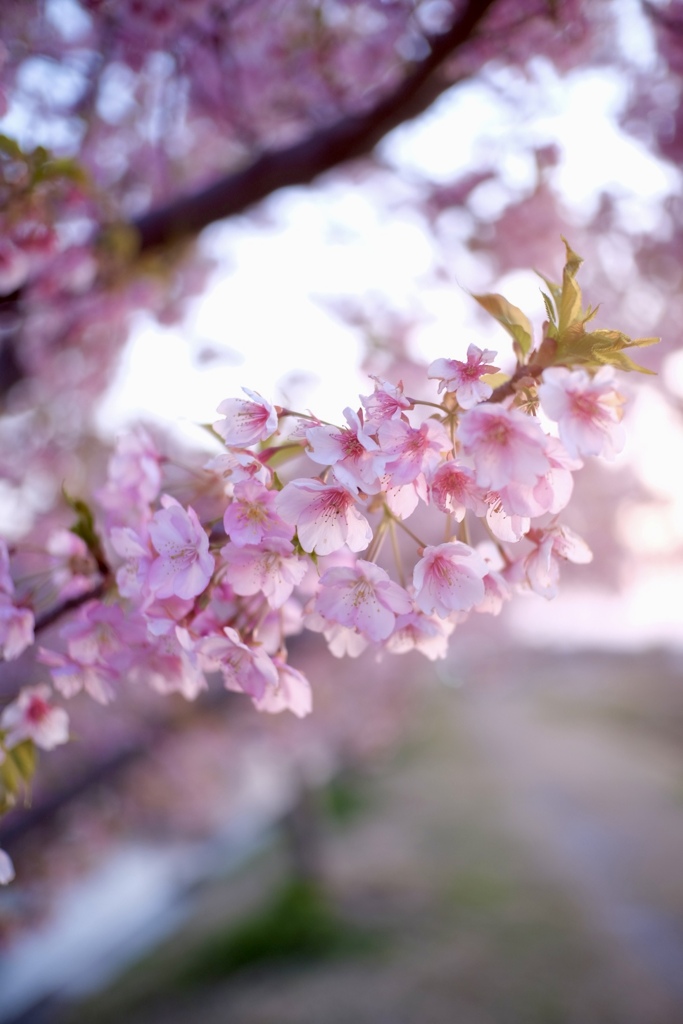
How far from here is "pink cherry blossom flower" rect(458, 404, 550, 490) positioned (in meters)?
0.82

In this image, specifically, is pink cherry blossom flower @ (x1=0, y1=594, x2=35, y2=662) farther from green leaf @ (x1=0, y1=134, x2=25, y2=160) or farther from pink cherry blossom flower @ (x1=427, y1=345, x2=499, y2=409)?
green leaf @ (x1=0, y1=134, x2=25, y2=160)

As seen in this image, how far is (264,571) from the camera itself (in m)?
0.99

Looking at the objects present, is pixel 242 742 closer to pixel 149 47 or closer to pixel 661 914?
pixel 661 914

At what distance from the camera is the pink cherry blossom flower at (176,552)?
3.19 feet

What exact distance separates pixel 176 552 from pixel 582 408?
57cm

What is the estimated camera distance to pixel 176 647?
40.9 inches

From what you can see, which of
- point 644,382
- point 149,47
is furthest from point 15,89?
point 644,382

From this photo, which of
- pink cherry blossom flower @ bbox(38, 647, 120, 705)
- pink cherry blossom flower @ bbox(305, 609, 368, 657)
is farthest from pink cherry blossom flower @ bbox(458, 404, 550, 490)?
pink cherry blossom flower @ bbox(38, 647, 120, 705)

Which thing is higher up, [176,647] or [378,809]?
[176,647]

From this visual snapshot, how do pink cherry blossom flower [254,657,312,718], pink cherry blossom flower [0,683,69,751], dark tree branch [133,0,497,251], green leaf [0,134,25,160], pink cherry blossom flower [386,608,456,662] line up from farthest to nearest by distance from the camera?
1. dark tree branch [133,0,497,251]
2. green leaf [0,134,25,160]
3. pink cherry blossom flower [0,683,69,751]
4. pink cherry blossom flower [254,657,312,718]
5. pink cherry blossom flower [386,608,456,662]

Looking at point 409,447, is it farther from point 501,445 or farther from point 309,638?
point 309,638

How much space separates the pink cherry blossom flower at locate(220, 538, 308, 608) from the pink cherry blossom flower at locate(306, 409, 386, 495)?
15cm

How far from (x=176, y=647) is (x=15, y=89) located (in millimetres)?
2651

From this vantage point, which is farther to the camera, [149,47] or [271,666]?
[149,47]
